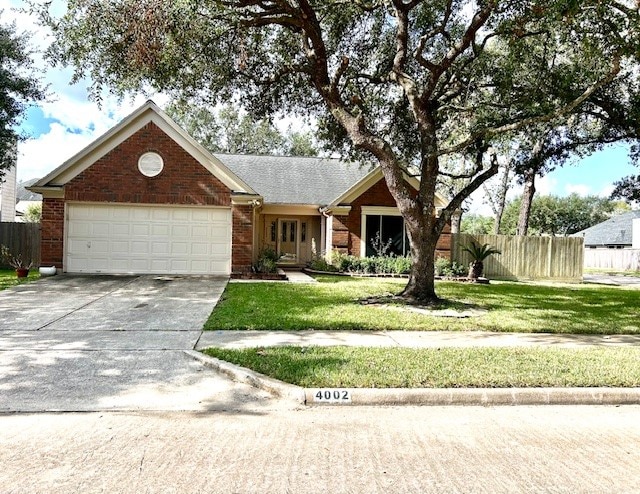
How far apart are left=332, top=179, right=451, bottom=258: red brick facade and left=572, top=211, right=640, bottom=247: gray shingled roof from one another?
33653 mm

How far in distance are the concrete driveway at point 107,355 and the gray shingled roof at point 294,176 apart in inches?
411

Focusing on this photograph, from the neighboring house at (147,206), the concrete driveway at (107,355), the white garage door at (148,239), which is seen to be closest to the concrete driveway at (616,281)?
the neighboring house at (147,206)

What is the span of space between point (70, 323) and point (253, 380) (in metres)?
4.66

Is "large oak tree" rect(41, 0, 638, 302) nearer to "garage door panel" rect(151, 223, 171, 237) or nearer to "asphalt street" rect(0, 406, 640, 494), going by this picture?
"garage door panel" rect(151, 223, 171, 237)

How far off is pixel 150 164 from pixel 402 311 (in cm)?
1003

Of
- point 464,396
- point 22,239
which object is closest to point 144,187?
point 22,239

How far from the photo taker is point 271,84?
13.2 meters

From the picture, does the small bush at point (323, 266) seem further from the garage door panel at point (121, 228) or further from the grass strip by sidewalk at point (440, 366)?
the grass strip by sidewalk at point (440, 366)

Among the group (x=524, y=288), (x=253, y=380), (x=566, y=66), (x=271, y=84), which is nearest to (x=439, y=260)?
(x=524, y=288)

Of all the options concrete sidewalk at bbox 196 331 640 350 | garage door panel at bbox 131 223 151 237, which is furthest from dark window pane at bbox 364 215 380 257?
concrete sidewalk at bbox 196 331 640 350

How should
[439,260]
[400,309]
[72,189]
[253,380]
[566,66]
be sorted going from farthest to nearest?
1. [439,260]
2. [72,189]
3. [566,66]
4. [400,309]
5. [253,380]

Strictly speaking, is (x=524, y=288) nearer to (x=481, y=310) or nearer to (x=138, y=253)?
(x=481, y=310)

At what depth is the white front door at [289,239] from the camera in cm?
2295

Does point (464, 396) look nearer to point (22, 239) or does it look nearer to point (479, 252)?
point (479, 252)
